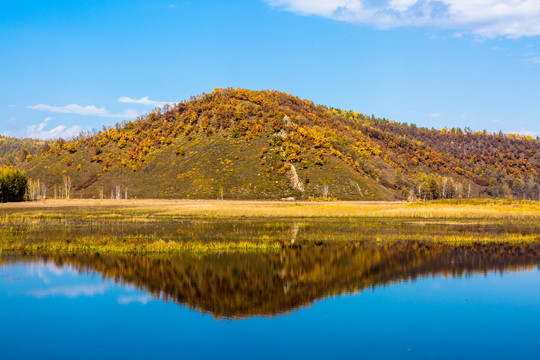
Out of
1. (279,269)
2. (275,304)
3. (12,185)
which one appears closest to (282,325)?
(275,304)

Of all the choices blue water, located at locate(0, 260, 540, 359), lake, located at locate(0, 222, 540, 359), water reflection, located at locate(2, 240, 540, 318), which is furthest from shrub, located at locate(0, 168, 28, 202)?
blue water, located at locate(0, 260, 540, 359)

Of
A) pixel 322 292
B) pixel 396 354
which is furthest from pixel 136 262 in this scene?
pixel 396 354

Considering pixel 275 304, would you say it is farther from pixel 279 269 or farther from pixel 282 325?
pixel 279 269

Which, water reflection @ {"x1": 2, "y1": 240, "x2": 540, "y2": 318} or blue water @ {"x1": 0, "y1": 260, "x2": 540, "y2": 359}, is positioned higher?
water reflection @ {"x1": 2, "y1": 240, "x2": 540, "y2": 318}

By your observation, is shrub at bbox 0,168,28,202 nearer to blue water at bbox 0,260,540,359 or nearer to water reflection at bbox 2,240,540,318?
water reflection at bbox 2,240,540,318

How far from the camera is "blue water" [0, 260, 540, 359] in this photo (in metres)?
19.1

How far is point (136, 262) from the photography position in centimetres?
3544

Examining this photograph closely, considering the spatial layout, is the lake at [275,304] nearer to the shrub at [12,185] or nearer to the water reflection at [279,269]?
the water reflection at [279,269]

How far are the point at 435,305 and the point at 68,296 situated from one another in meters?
19.4

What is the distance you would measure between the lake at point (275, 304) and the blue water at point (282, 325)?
0.06 metres

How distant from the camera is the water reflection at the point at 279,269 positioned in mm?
26578

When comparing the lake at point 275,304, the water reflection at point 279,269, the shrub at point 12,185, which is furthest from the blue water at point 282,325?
the shrub at point 12,185

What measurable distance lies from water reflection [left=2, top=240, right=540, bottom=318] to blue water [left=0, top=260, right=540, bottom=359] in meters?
1.01

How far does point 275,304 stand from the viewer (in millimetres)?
25578
